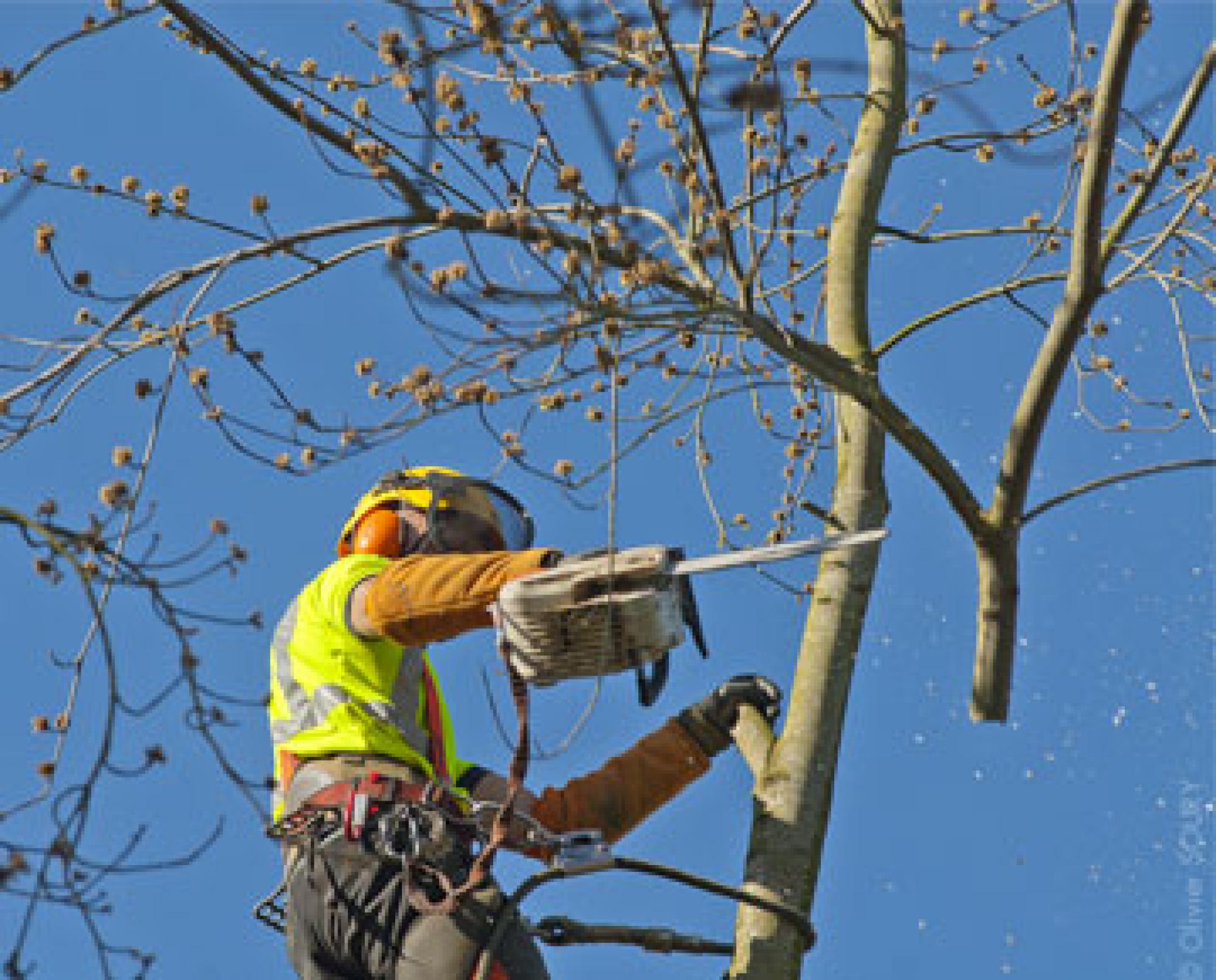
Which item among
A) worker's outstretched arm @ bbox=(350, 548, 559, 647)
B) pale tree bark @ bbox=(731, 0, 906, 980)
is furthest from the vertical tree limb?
worker's outstretched arm @ bbox=(350, 548, 559, 647)

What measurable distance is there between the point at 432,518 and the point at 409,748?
612mm

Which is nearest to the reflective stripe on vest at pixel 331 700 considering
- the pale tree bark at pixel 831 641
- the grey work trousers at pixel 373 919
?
the grey work trousers at pixel 373 919

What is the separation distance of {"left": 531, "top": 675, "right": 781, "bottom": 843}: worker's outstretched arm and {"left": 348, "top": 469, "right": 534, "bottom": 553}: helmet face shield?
0.61 metres

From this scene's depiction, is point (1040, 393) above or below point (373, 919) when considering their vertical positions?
above

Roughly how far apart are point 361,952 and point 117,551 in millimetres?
1324

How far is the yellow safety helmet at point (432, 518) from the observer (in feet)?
18.7

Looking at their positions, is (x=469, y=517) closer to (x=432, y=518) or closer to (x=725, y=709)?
(x=432, y=518)

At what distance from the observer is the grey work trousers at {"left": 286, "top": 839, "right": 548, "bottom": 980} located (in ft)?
16.0

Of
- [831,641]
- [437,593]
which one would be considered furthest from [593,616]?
[831,641]

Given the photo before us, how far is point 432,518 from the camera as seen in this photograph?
5664 millimetres

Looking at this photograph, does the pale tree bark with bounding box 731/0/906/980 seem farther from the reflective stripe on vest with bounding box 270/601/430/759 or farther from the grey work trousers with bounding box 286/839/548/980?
the reflective stripe on vest with bounding box 270/601/430/759

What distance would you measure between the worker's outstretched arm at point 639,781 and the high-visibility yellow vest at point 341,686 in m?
Result: 0.44

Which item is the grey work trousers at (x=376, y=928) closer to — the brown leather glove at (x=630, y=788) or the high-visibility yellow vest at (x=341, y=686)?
the high-visibility yellow vest at (x=341, y=686)

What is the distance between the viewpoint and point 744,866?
5.12 metres
